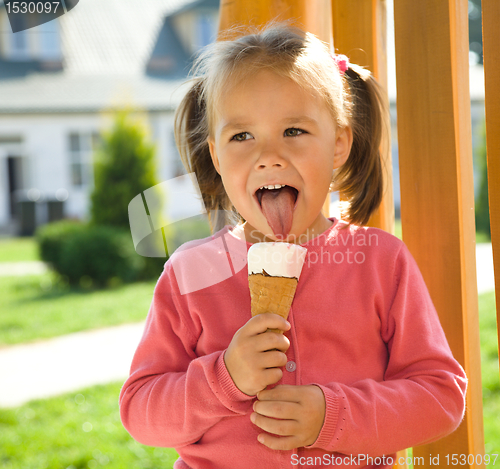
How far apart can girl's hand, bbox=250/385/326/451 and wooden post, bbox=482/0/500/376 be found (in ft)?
1.93

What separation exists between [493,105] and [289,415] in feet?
3.22

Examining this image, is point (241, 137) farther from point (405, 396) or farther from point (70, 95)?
point (70, 95)

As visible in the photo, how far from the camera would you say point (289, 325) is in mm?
1362

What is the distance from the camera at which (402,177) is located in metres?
1.69

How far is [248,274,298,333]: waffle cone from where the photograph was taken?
4.57ft

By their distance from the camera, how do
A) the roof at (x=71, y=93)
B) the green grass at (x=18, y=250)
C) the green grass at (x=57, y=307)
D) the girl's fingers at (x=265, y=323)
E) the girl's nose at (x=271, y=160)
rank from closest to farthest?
1. the girl's fingers at (x=265, y=323)
2. the girl's nose at (x=271, y=160)
3. the green grass at (x=57, y=307)
4. the green grass at (x=18, y=250)
5. the roof at (x=71, y=93)

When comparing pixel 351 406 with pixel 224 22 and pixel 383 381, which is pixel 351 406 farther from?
pixel 224 22

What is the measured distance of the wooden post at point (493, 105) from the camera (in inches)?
57.6

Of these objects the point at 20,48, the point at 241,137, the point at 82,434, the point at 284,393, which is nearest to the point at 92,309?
the point at 82,434

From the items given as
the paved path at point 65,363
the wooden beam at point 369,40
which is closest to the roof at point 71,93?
the paved path at point 65,363

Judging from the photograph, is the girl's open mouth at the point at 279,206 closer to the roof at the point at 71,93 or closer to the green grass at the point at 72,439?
the green grass at the point at 72,439

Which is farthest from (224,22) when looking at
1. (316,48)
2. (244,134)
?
(244,134)

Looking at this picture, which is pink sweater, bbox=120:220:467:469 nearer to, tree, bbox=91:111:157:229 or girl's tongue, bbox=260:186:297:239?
girl's tongue, bbox=260:186:297:239

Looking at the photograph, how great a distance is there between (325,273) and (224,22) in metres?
0.92
